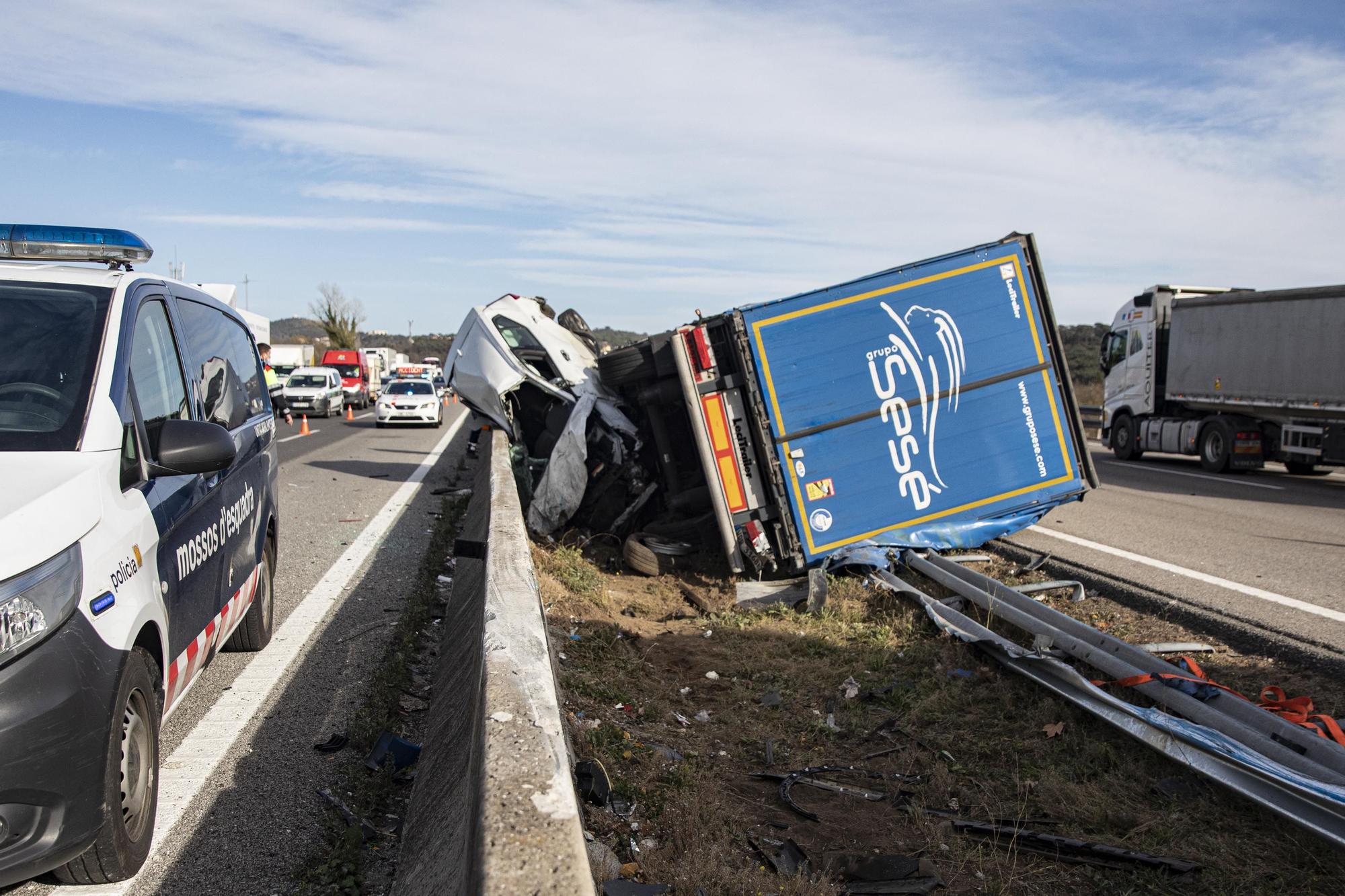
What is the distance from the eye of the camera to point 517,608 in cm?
396

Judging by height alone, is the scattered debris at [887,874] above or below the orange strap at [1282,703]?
above

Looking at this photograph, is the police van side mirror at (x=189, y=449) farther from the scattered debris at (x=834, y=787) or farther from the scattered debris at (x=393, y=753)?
the scattered debris at (x=834, y=787)

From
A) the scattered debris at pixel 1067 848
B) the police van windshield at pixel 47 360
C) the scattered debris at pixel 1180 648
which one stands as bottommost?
the scattered debris at pixel 1180 648

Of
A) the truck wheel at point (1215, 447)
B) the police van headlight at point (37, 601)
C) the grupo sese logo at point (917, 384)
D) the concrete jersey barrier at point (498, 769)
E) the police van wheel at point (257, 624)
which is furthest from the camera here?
the truck wheel at point (1215, 447)

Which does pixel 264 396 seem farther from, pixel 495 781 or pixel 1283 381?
pixel 1283 381

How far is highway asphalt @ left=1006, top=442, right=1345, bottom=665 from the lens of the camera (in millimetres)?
6582

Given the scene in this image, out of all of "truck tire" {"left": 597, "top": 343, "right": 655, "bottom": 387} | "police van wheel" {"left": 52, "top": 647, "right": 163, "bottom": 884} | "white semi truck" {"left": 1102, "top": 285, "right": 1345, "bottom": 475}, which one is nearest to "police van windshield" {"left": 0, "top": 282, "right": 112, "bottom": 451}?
"police van wheel" {"left": 52, "top": 647, "right": 163, "bottom": 884}

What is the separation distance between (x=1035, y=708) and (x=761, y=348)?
154 inches

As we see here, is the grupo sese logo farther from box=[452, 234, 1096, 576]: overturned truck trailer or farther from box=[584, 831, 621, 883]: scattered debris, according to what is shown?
box=[584, 831, 621, 883]: scattered debris

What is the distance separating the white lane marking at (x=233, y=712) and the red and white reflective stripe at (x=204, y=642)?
0.32m

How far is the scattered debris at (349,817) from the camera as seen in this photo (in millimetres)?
3455

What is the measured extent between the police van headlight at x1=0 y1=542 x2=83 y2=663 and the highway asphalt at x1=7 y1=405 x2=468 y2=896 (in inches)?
36.9

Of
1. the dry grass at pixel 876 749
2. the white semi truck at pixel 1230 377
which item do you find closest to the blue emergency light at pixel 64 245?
the dry grass at pixel 876 749

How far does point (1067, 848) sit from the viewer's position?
3.80 m
